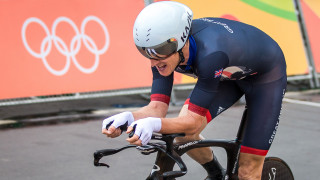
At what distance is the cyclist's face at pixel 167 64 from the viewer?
337cm

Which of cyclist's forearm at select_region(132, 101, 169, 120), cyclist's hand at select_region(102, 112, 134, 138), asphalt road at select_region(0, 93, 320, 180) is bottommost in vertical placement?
asphalt road at select_region(0, 93, 320, 180)

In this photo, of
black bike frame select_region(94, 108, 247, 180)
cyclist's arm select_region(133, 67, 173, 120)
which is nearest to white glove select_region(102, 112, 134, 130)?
black bike frame select_region(94, 108, 247, 180)

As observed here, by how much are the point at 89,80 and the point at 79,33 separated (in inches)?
29.8

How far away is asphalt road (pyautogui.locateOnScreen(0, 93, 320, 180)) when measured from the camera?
18.9 feet

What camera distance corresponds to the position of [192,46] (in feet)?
11.4

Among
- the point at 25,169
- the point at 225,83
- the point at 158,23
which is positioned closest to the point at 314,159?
the point at 225,83

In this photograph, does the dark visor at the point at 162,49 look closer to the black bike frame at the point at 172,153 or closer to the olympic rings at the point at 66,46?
the black bike frame at the point at 172,153

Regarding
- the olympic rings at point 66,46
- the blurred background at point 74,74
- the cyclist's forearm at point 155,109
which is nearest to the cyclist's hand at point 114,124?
the cyclist's forearm at point 155,109

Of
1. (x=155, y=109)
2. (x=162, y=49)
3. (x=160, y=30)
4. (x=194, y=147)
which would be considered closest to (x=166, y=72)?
(x=162, y=49)

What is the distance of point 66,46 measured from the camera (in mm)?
8641

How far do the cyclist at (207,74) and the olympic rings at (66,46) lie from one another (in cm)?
496

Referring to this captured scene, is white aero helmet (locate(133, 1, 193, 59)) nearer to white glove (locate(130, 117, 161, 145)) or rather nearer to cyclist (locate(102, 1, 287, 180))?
cyclist (locate(102, 1, 287, 180))

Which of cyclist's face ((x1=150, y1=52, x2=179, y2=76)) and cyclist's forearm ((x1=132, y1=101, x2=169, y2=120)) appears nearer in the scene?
cyclist's face ((x1=150, y1=52, x2=179, y2=76))

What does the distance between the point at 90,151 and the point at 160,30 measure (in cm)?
366
